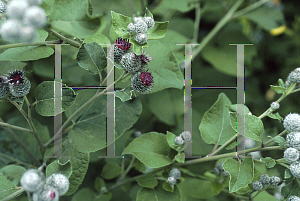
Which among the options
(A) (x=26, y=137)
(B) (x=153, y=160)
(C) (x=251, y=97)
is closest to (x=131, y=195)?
(B) (x=153, y=160)

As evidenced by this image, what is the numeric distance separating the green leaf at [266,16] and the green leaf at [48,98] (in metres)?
1.75

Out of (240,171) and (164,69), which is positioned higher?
(164,69)

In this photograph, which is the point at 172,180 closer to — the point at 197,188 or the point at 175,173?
the point at 175,173

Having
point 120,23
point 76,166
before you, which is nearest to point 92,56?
point 120,23

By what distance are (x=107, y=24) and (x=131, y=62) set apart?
779 millimetres

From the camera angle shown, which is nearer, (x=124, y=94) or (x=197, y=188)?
(x=124, y=94)

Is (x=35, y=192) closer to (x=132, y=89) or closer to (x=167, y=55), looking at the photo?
(x=132, y=89)

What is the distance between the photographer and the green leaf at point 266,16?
210cm

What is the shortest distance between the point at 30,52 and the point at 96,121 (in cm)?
39

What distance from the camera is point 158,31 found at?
0.97m

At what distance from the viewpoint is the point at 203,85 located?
6.50 ft

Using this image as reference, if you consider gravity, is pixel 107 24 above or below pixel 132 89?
above

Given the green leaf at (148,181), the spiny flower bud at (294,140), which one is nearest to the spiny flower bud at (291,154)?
the spiny flower bud at (294,140)

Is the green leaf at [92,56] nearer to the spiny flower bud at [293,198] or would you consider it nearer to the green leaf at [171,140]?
the green leaf at [171,140]
